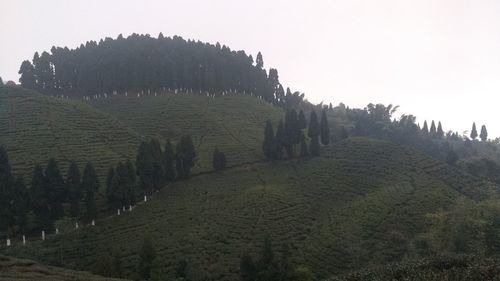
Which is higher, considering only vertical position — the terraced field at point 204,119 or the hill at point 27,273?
the terraced field at point 204,119

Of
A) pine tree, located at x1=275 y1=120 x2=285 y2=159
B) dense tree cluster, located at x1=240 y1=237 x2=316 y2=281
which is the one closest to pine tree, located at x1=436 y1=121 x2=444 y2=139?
pine tree, located at x1=275 y1=120 x2=285 y2=159

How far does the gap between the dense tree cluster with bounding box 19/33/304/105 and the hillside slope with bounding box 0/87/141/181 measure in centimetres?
2484

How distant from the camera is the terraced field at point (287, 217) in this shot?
51.9 m

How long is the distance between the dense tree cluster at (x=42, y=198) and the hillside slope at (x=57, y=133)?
29.6ft

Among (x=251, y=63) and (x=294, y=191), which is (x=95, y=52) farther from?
(x=294, y=191)

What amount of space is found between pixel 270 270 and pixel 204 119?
2758 inches

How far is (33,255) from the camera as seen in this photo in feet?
159

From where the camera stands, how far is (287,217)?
63.4 metres

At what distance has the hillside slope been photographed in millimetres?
75688

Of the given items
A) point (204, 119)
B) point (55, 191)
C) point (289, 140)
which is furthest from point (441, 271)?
point (204, 119)

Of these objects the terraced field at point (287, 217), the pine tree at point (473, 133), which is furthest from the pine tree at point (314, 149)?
the pine tree at point (473, 133)

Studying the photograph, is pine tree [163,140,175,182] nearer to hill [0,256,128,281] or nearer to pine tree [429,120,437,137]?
hill [0,256,128,281]

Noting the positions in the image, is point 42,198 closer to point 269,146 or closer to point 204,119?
point 269,146

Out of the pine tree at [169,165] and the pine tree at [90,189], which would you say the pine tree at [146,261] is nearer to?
the pine tree at [90,189]
